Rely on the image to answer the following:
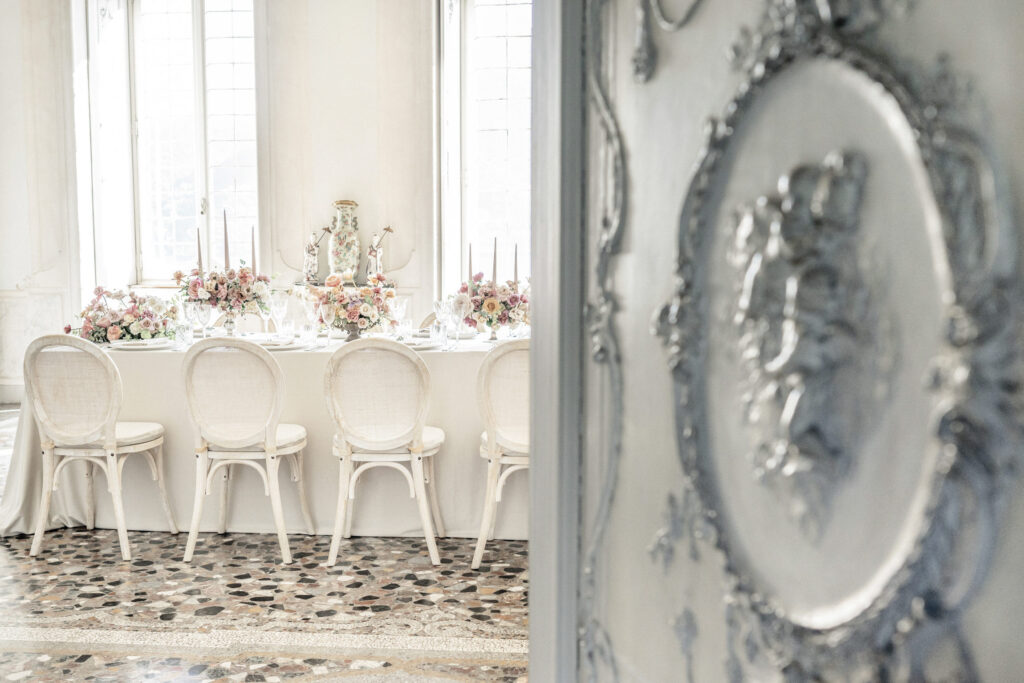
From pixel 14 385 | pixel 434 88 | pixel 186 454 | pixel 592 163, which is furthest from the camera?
pixel 14 385

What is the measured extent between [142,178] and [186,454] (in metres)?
4.44

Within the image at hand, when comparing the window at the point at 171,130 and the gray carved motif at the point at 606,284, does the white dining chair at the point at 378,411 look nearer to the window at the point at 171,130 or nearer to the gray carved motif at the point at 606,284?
the gray carved motif at the point at 606,284

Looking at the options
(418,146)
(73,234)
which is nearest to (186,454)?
(418,146)

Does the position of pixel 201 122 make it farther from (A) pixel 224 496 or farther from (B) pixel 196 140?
(A) pixel 224 496

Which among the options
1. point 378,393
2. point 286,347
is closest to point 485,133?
point 286,347

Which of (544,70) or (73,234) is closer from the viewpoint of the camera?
(544,70)

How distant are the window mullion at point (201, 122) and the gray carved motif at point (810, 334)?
7501 mm

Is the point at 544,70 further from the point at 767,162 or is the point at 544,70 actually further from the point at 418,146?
the point at 418,146

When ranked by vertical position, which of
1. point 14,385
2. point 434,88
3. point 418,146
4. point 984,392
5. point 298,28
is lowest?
point 14,385

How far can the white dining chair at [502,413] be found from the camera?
142 inches

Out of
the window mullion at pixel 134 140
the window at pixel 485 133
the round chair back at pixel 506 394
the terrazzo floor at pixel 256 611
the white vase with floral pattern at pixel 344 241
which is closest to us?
the terrazzo floor at pixel 256 611

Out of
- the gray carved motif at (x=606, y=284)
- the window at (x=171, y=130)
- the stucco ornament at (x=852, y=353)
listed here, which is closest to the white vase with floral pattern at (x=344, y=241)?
the window at (x=171, y=130)

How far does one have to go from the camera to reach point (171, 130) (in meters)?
7.66

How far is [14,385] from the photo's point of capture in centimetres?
744
